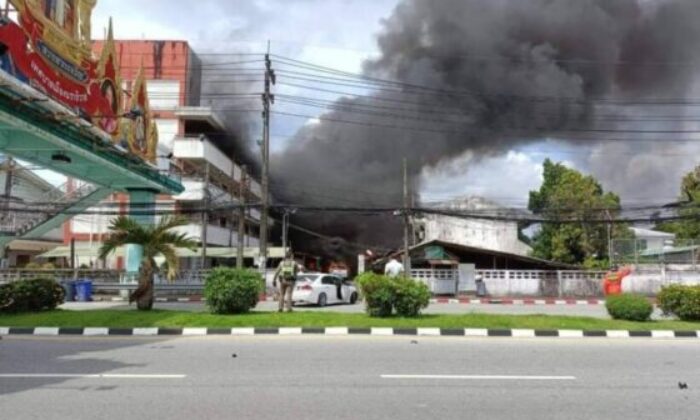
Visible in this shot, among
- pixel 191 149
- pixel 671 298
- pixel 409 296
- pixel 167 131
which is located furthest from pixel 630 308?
pixel 167 131

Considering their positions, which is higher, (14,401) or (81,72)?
(81,72)

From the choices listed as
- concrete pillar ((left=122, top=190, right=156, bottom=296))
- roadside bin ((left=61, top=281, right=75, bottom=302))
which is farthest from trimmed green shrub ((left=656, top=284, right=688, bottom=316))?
roadside bin ((left=61, top=281, right=75, bottom=302))

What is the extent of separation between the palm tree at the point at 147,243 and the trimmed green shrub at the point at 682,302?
1129 centimetres

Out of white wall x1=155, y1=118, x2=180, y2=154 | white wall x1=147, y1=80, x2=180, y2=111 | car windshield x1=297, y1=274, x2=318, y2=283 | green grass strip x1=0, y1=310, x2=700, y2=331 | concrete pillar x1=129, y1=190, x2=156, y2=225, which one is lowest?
green grass strip x1=0, y1=310, x2=700, y2=331

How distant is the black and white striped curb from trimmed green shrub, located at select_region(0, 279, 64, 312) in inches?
82.0

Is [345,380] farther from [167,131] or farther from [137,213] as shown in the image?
[167,131]

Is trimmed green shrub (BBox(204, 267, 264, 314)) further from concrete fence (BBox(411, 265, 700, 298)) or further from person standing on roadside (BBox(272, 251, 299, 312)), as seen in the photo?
concrete fence (BBox(411, 265, 700, 298))

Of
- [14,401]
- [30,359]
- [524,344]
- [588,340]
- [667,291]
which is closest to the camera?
[14,401]

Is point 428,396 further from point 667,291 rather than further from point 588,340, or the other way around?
point 667,291

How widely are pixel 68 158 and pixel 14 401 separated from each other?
57.3 ft

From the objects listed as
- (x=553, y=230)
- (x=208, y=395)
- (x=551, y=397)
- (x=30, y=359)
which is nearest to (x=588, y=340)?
(x=551, y=397)

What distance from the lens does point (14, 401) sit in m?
6.11

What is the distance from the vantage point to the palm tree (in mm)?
15250

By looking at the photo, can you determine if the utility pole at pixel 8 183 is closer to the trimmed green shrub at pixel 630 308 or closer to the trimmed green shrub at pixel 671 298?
the trimmed green shrub at pixel 630 308
